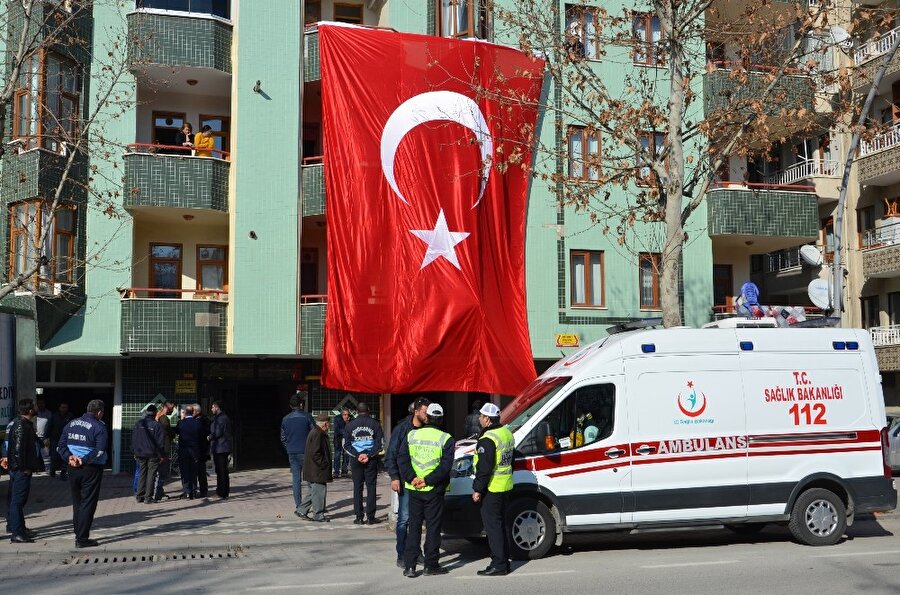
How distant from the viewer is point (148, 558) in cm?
1227

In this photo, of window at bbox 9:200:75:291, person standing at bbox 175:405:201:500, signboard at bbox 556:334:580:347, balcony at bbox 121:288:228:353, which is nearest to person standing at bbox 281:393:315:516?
person standing at bbox 175:405:201:500

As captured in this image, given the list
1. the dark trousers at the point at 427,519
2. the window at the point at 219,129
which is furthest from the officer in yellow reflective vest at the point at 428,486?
the window at the point at 219,129

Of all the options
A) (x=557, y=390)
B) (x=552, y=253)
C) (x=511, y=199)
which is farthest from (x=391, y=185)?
(x=557, y=390)

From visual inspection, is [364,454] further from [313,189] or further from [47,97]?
[47,97]

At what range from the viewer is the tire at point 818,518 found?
41.4ft

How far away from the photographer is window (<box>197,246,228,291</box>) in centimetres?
2503

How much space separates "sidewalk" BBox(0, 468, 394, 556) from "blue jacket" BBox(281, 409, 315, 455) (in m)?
1.09

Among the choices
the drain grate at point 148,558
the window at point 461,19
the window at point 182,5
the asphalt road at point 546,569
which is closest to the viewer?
the asphalt road at point 546,569

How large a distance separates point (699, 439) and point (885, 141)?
863 inches

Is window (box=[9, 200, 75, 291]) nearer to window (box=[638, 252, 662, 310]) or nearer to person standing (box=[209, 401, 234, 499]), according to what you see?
person standing (box=[209, 401, 234, 499])

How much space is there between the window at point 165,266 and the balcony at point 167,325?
2.25 metres

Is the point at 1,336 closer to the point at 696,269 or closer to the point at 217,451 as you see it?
the point at 217,451

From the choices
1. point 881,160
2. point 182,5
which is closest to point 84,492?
point 182,5

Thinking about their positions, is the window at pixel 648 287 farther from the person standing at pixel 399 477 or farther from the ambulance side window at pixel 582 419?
the person standing at pixel 399 477
